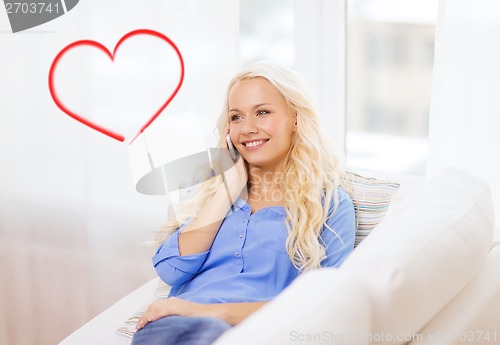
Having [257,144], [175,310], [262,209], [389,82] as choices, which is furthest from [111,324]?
[389,82]

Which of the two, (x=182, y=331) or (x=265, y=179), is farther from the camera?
(x=265, y=179)

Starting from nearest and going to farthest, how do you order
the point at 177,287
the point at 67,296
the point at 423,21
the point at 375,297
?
the point at 375,297
the point at 177,287
the point at 423,21
the point at 67,296

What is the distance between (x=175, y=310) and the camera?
1928 millimetres

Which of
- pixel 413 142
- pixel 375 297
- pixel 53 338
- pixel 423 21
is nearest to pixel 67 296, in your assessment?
pixel 53 338

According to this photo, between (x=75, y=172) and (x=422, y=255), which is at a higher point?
(x=422, y=255)

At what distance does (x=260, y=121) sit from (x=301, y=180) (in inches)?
7.5

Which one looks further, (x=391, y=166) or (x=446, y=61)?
(x=391, y=166)

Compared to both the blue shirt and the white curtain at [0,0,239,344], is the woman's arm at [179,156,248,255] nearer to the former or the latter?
the blue shirt

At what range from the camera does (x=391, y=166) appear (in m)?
2.84

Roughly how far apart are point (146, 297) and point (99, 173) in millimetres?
597

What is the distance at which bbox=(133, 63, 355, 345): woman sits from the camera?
2059 millimetres

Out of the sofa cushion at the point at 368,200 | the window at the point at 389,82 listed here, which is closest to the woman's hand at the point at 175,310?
the sofa cushion at the point at 368,200

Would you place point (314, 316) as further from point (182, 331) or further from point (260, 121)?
point (260, 121)

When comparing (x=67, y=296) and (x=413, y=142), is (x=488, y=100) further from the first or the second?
(x=67, y=296)
